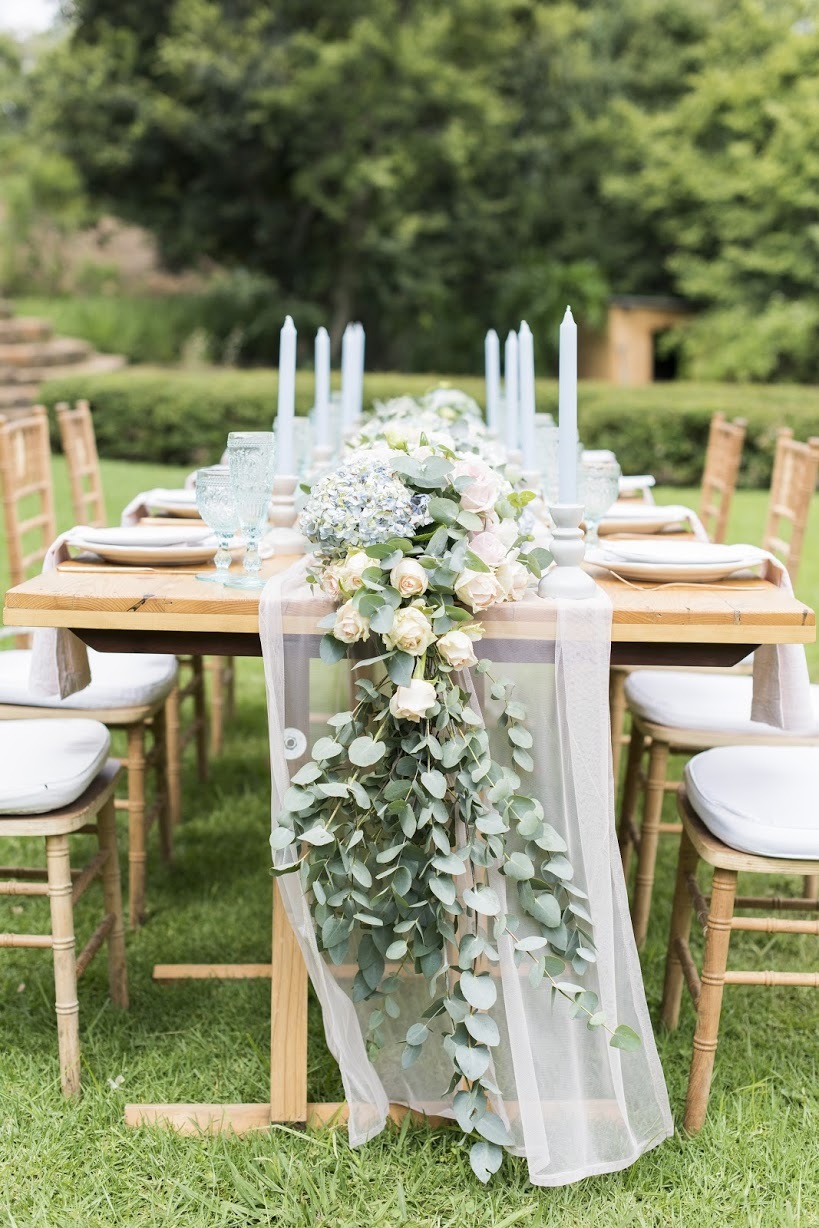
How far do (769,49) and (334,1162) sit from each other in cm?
1430

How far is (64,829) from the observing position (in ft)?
6.56

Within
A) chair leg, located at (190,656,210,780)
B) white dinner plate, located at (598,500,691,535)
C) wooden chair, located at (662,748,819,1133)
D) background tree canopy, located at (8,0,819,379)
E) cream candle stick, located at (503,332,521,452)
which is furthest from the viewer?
background tree canopy, located at (8,0,819,379)

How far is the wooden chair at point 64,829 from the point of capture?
6.54ft

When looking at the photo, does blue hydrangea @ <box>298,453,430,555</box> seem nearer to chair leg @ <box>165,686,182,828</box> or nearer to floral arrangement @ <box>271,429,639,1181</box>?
floral arrangement @ <box>271,429,639,1181</box>

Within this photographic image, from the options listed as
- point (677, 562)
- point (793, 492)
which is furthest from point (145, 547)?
point (793, 492)

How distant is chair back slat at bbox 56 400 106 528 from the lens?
11.8ft

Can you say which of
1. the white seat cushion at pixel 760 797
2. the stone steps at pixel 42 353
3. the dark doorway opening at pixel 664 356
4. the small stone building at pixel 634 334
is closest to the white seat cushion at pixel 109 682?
the white seat cushion at pixel 760 797

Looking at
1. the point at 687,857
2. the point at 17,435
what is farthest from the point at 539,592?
Answer: the point at 17,435

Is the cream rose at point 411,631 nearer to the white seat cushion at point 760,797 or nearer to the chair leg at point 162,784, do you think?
the white seat cushion at point 760,797

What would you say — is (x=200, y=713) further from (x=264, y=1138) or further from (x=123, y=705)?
(x=264, y=1138)

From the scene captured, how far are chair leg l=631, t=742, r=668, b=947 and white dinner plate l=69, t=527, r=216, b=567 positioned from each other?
3.40 feet

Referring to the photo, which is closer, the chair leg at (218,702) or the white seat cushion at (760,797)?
the white seat cushion at (760,797)

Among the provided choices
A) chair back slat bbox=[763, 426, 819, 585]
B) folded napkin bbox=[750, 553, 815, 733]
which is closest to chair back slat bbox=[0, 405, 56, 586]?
folded napkin bbox=[750, 553, 815, 733]

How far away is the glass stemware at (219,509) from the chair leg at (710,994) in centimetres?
93
